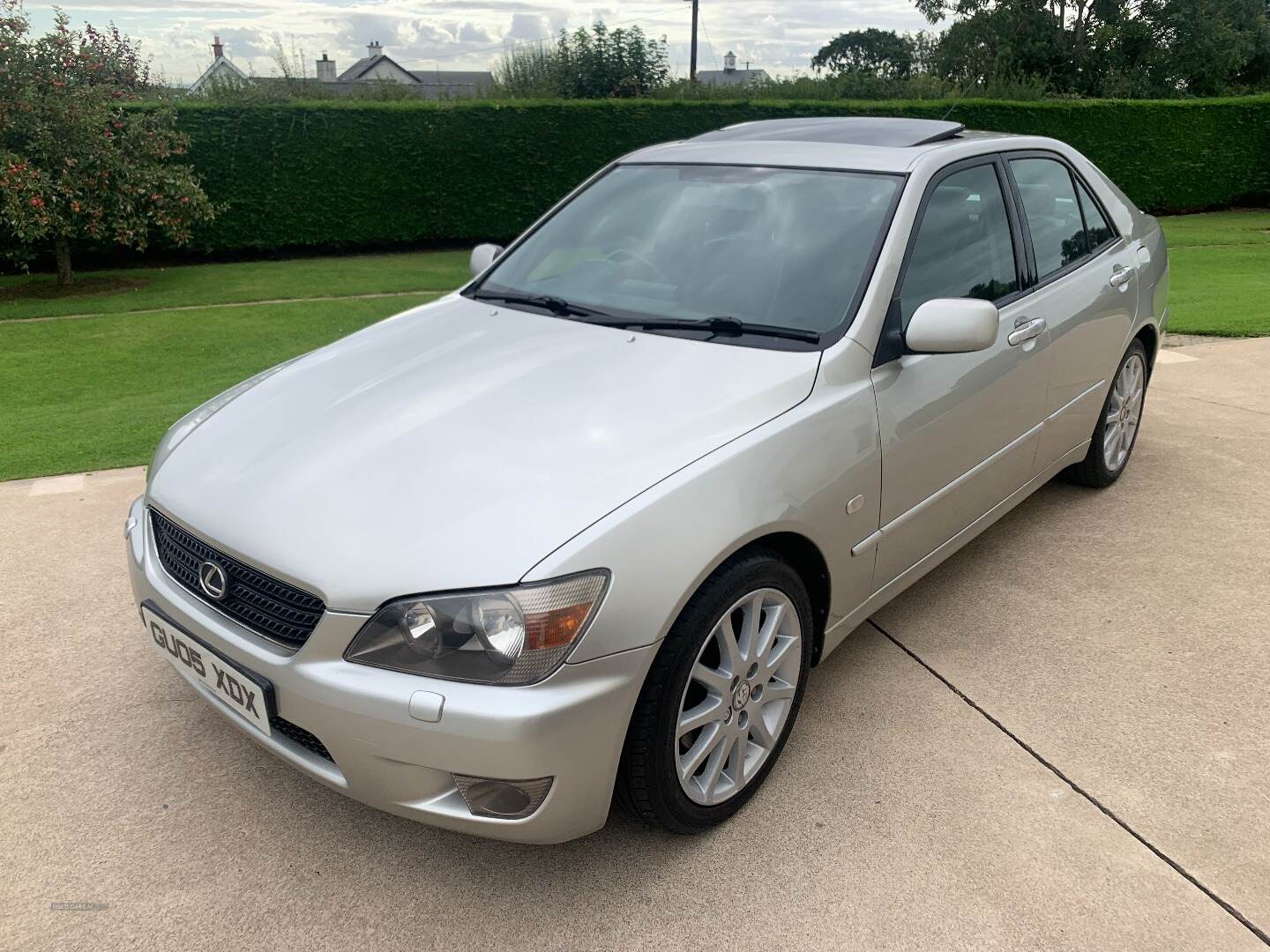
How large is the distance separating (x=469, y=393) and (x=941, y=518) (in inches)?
62.3

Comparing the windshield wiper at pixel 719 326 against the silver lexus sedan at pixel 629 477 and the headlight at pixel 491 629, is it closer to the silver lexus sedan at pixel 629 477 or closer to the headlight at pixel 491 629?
the silver lexus sedan at pixel 629 477

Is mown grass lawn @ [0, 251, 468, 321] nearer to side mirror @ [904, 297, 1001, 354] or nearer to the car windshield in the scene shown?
the car windshield

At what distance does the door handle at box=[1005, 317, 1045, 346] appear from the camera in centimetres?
332

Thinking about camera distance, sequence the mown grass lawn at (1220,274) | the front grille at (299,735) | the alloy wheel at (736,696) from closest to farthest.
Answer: the front grille at (299,735) → the alloy wheel at (736,696) → the mown grass lawn at (1220,274)

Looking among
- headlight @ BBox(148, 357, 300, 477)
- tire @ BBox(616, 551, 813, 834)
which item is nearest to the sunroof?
tire @ BBox(616, 551, 813, 834)

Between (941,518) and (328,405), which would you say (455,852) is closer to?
(328,405)

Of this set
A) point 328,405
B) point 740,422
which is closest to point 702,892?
point 740,422

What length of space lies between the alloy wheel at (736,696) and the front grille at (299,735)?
80 centimetres

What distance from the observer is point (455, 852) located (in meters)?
2.41

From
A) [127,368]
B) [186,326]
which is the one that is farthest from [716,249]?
[186,326]

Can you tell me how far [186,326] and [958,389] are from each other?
28.3ft

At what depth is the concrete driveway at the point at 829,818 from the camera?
2.18 metres

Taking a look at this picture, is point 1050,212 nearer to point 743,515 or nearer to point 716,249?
point 716,249

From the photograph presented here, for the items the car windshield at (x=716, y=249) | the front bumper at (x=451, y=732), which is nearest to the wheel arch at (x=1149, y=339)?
the car windshield at (x=716, y=249)
